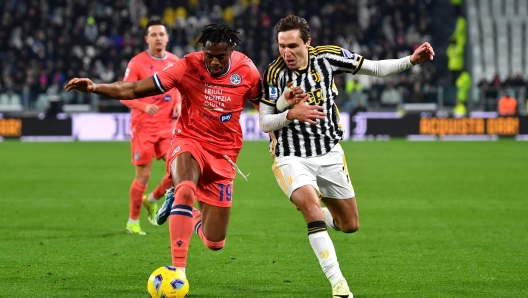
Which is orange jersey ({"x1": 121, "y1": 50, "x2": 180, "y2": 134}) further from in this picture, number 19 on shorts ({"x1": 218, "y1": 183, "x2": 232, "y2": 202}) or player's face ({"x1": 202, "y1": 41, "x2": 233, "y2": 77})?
player's face ({"x1": 202, "y1": 41, "x2": 233, "y2": 77})

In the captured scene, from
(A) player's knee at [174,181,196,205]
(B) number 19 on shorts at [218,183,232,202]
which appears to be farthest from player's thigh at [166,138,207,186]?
(B) number 19 on shorts at [218,183,232,202]

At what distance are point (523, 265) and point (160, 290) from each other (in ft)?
11.6

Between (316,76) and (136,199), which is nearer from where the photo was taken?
(316,76)

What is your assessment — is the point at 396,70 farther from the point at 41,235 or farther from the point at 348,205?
the point at 41,235

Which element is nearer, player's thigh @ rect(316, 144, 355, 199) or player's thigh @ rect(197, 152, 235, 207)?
player's thigh @ rect(316, 144, 355, 199)

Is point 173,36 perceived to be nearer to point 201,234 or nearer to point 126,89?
point 201,234

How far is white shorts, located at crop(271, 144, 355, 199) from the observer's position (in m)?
6.69

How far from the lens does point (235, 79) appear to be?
7.07 meters

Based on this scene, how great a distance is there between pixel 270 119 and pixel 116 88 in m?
1.22

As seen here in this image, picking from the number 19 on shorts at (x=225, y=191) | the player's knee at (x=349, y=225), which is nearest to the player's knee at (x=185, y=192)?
the number 19 on shorts at (x=225, y=191)

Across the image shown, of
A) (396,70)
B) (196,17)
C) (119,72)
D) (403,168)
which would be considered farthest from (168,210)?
(196,17)

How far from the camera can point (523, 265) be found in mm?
7738

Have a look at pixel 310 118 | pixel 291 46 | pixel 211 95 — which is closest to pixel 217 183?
pixel 211 95

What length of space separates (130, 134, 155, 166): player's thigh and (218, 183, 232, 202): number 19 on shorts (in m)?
3.04
